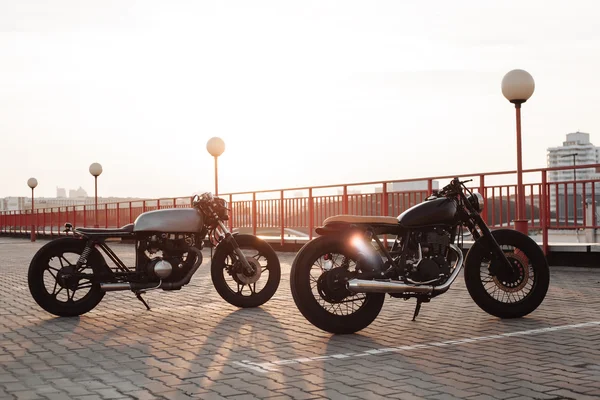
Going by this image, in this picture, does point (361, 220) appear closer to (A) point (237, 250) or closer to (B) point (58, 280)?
(A) point (237, 250)

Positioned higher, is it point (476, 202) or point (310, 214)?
point (476, 202)

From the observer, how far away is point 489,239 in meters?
6.97

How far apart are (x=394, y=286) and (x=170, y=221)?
8.12 ft

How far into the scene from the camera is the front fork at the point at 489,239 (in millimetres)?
6938

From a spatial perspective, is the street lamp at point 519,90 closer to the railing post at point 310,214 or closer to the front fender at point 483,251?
the front fender at point 483,251

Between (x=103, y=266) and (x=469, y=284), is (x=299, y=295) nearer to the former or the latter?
(x=469, y=284)

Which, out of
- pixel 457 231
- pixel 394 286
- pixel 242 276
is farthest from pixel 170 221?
pixel 457 231

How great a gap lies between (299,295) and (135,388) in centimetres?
197

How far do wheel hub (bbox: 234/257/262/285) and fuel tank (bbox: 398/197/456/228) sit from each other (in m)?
2.00

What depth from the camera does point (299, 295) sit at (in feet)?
20.2

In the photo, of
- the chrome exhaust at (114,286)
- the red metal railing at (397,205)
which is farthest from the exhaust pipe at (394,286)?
the red metal railing at (397,205)

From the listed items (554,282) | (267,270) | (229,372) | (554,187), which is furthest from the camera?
(554,187)

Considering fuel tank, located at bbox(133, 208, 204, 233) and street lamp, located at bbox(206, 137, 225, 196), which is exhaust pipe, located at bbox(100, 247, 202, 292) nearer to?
fuel tank, located at bbox(133, 208, 204, 233)

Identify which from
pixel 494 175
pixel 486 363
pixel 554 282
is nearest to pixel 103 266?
pixel 486 363
